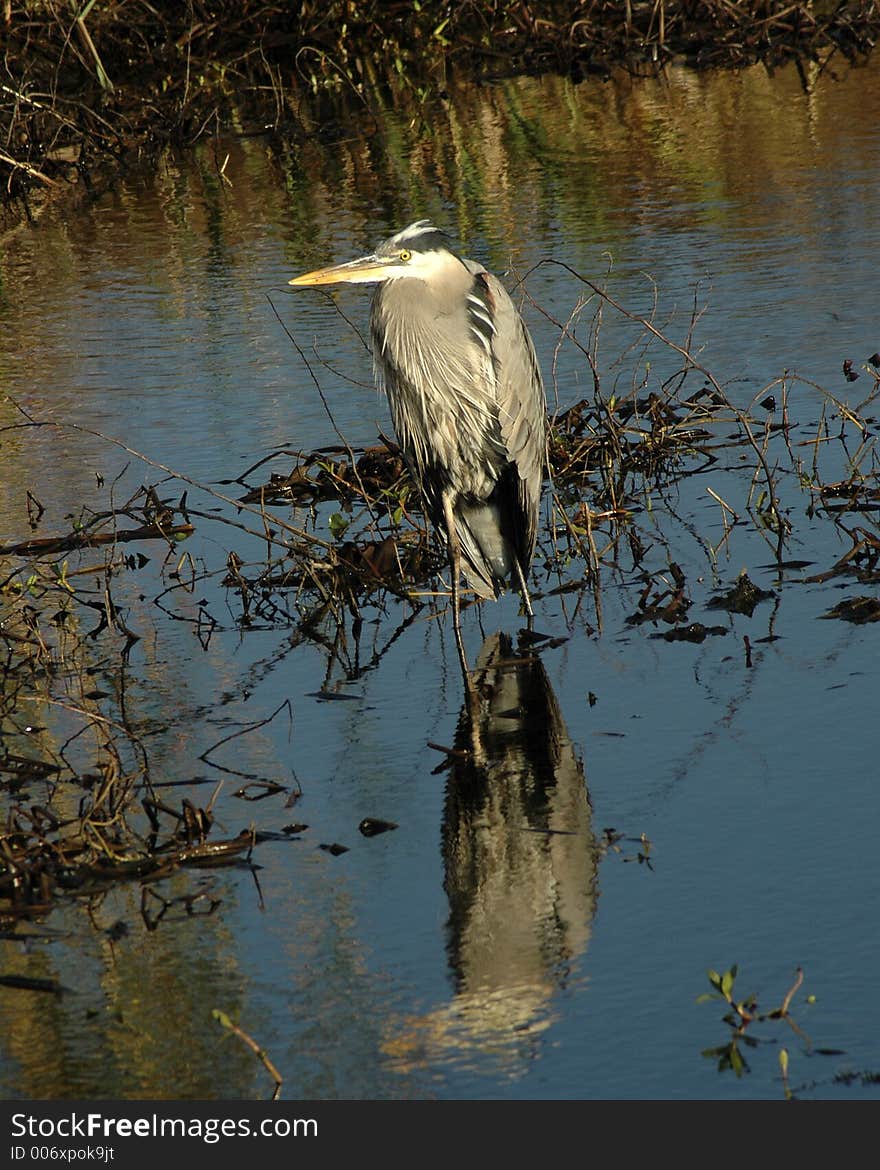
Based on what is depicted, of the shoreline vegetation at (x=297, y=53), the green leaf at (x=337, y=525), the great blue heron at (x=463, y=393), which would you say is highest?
the shoreline vegetation at (x=297, y=53)

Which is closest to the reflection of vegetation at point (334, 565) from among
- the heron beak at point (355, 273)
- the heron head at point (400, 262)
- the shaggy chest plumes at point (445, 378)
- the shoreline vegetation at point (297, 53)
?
the shaggy chest plumes at point (445, 378)

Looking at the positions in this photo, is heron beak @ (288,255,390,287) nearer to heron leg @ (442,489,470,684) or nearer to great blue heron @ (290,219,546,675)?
great blue heron @ (290,219,546,675)

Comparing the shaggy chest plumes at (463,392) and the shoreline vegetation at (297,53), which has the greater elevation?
the shoreline vegetation at (297,53)

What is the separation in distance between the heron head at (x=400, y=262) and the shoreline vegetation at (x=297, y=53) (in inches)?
350

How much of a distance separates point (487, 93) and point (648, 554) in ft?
35.5

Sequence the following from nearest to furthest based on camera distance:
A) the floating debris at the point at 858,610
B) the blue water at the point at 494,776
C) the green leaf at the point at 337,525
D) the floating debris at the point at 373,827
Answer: the blue water at the point at 494,776 < the floating debris at the point at 373,827 < the floating debris at the point at 858,610 < the green leaf at the point at 337,525

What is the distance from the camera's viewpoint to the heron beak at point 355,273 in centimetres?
629

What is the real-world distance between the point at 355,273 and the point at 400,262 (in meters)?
0.17

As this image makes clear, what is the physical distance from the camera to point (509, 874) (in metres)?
4.33

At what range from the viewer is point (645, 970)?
3.77 m

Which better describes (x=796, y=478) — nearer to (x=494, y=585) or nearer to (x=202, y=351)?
(x=494, y=585)

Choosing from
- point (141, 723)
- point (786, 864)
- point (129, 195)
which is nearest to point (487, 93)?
point (129, 195)

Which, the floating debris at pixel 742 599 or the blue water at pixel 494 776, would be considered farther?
the floating debris at pixel 742 599

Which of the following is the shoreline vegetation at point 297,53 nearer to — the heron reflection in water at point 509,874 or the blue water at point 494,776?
the blue water at point 494,776
